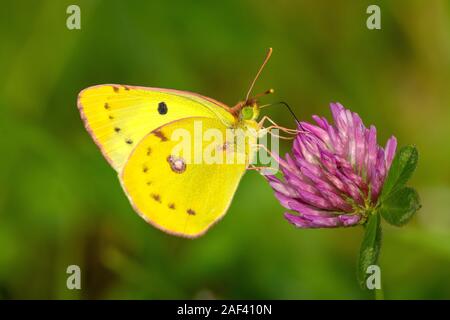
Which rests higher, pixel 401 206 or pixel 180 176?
pixel 180 176

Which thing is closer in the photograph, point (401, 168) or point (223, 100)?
point (401, 168)

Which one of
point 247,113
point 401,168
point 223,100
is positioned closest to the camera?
point 401,168

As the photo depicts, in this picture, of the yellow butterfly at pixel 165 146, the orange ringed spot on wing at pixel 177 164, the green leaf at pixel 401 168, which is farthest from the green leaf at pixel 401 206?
the orange ringed spot on wing at pixel 177 164

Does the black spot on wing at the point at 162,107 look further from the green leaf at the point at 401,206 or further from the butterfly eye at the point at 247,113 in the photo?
the green leaf at the point at 401,206

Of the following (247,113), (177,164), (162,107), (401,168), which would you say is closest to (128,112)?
(162,107)

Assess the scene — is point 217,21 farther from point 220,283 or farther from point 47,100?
point 220,283

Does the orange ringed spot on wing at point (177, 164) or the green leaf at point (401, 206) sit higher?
the orange ringed spot on wing at point (177, 164)

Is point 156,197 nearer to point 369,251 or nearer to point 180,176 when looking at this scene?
Answer: point 180,176
